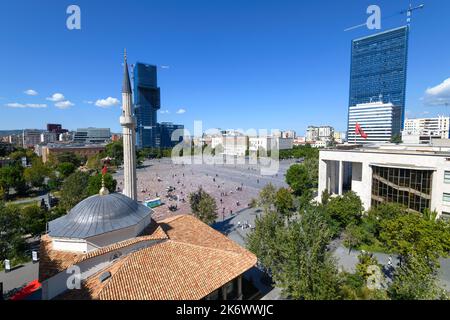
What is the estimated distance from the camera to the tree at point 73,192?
31.8m

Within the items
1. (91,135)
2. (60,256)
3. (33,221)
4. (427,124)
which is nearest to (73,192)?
(33,221)

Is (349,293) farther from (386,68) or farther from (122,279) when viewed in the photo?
(386,68)

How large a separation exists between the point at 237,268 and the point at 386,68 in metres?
153

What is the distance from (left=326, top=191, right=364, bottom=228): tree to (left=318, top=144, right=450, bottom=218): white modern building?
12.4ft

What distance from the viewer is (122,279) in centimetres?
1116

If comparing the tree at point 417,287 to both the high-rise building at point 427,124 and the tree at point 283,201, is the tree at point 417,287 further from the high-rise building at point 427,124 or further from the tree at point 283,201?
the high-rise building at point 427,124

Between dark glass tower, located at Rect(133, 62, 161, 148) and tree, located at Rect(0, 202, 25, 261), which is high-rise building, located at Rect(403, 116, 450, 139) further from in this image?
tree, located at Rect(0, 202, 25, 261)

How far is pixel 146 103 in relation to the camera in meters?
131

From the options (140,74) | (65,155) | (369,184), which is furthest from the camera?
(140,74)

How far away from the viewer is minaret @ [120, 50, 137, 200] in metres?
22.1

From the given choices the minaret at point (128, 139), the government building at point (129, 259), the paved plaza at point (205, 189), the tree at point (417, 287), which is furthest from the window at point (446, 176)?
the minaret at point (128, 139)

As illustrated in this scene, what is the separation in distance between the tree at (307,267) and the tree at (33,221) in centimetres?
2465

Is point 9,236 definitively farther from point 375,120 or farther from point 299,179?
point 375,120
